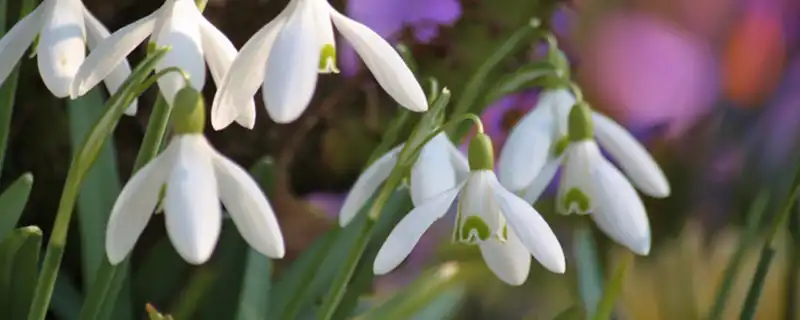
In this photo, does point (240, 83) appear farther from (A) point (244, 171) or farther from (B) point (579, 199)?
(B) point (579, 199)

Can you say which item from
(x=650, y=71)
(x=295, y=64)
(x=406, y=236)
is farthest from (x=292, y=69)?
(x=650, y=71)

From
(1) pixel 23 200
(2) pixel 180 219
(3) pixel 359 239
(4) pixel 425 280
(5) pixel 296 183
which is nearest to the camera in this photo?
(2) pixel 180 219

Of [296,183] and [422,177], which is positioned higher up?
[422,177]

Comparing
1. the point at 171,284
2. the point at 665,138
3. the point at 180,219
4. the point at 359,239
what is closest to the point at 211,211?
the point at 180,219

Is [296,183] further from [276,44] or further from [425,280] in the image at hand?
[276,44]

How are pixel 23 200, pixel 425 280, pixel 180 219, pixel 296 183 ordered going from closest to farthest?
1. pixel 180 219
2. pixel 23 200
3. pixel 425 280
4. pixel 296 183

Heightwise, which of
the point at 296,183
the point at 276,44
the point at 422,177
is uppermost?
the point at 276,44
